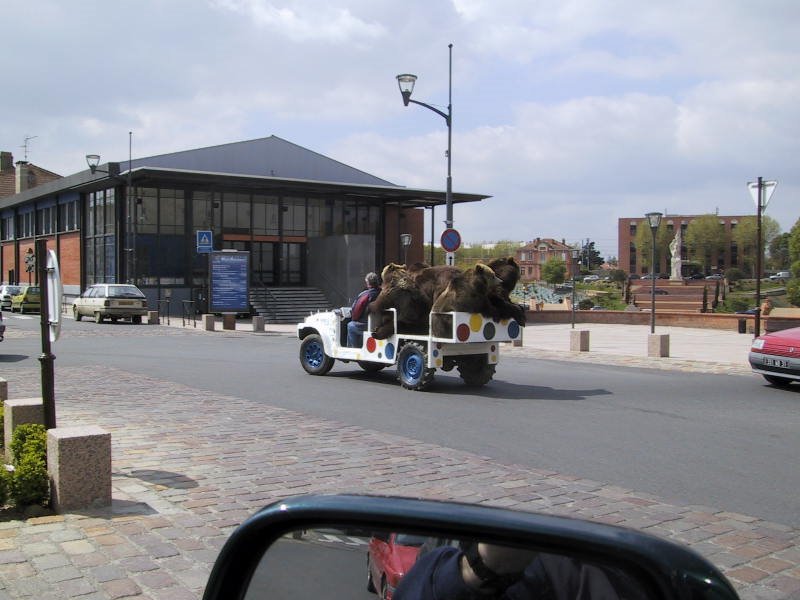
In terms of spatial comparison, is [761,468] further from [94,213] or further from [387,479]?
[94,213]

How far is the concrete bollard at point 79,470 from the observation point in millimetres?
5727

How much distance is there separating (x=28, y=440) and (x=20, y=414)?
2.65ft

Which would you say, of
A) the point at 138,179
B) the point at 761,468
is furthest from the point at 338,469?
the point at 138,179

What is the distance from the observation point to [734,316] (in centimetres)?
3422

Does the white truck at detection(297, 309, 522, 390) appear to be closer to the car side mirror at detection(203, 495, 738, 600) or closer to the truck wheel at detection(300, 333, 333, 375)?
the truck wheel at detection(300, 333, 333, 375)

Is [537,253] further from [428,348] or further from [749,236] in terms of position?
[428,348]

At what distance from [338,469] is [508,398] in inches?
220

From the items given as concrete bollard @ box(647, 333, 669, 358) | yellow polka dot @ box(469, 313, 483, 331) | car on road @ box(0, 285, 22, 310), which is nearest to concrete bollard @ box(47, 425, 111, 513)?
yellow polka dot @ box(469, 313, 483, 331)

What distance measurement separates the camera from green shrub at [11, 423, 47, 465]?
6.20m

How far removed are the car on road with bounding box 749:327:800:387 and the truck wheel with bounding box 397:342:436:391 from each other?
5960 mm

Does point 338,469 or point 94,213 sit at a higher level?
point 94,213

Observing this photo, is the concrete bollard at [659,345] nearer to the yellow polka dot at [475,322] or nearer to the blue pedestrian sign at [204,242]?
the yellow polka dot at [475,322]

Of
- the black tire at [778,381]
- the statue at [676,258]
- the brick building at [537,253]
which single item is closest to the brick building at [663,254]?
the brick building at [537,253]

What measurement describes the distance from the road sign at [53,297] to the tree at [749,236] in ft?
411
